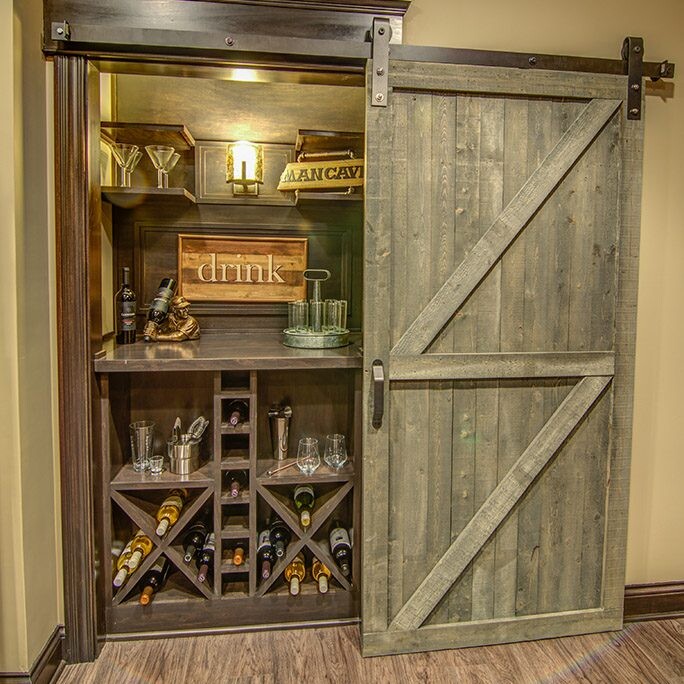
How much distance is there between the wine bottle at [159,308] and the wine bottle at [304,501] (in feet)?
3.05

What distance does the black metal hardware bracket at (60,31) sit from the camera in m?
1.92

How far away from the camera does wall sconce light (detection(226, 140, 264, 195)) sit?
2549 millimetres

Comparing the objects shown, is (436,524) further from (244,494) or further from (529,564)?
(244,494)

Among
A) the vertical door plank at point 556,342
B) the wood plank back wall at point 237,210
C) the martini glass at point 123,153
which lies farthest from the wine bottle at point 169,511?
the vertical door plank at point 556,342

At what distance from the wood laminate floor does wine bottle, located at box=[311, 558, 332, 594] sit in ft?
0.59

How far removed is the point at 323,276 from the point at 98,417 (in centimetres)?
116

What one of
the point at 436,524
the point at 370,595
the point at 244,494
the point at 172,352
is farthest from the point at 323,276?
the point at 370,595

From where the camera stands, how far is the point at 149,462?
2.33m

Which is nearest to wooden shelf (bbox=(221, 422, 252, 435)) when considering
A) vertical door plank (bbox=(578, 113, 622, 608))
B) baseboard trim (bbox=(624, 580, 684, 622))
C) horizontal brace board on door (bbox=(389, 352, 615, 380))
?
horizontal brace board on door (bbox=(389, 352, 615, 380))

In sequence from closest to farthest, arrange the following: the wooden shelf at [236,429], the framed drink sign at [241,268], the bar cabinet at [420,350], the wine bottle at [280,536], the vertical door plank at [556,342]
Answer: the bar cabinet at [420,350] < the vertical door plank at [556,342] < the wooden shelf at [236,429] < the wine bottle at [280,536] < the framed drink sign at [241,268]

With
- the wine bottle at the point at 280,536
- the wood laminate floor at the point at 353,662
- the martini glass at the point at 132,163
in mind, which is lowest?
the wood laminate floor at the point at 353,662

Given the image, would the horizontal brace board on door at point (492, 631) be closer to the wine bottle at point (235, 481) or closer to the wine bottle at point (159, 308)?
the wine bottle at point (235, 481)

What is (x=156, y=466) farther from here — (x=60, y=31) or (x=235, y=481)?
(x=60, y=31)

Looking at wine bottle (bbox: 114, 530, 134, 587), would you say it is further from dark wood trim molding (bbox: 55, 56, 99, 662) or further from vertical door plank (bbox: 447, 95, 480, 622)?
vertical door plank (bbox: 447, 95, 480, 622)
